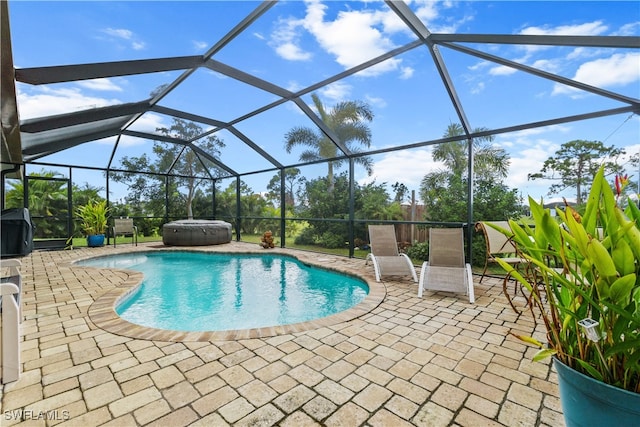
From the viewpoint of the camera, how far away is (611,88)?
4008 millimetres

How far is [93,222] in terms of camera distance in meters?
9.59

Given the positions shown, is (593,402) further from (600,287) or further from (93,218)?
(93,218)

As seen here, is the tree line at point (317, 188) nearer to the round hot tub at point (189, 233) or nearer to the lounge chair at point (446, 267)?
the round hot tub at point (189, 233)

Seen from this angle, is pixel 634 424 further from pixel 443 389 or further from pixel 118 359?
pixel 118 359

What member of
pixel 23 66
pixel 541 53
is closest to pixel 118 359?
pixel 23 66

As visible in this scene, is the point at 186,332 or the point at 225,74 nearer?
the point at 186,332

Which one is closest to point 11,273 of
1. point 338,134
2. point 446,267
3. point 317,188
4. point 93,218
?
point 446,267

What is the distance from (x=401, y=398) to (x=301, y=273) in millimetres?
5049

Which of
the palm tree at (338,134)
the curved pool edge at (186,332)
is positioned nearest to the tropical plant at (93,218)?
the curved pool edge at (186,332)

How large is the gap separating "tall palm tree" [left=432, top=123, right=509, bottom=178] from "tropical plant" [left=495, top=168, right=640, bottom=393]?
735 centimetres

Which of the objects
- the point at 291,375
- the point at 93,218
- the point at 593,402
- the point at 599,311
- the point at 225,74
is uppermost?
the point at 225,74

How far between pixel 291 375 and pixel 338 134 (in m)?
10.6

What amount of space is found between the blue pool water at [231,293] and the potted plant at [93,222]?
2.02 metres

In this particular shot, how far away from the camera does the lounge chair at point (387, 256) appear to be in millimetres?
5300
